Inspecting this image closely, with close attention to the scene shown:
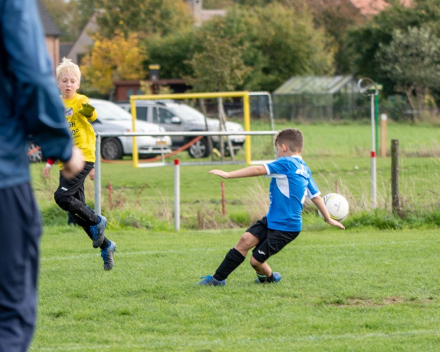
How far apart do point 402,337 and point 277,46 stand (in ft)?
167

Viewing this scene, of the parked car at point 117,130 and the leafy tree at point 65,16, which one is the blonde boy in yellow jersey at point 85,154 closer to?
the parked car at point 117,130

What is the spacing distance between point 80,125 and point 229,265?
2.10 metres

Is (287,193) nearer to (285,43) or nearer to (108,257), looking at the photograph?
(108,257)

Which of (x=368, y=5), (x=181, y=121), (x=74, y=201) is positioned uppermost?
(x=368, y=5)

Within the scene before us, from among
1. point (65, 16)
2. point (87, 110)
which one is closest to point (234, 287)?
point (87, 110)

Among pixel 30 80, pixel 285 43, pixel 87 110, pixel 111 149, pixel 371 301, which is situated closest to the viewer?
pixel 30 80

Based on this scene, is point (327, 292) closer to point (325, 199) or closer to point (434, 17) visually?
point (325, 199)

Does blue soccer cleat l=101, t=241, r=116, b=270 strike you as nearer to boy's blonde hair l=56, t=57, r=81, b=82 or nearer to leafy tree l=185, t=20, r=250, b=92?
boy's blonde hair l=56, t=57, r=81, b=82

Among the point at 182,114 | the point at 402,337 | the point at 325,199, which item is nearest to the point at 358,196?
the point at 325,199

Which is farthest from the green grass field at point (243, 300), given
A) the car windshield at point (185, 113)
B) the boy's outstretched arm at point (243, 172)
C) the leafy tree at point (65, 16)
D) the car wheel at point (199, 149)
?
the leafy tree at point (65, 16)

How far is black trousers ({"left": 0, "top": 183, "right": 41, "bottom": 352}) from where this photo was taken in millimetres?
2867

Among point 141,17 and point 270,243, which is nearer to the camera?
point 270,243

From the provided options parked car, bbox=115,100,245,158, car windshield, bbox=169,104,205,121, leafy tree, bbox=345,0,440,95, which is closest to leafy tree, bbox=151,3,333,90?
leafy tree, bbox=345,0,440,95

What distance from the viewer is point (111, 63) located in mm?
52156
